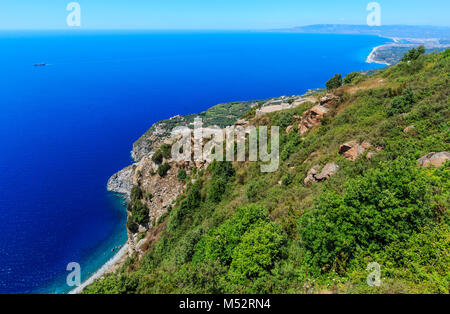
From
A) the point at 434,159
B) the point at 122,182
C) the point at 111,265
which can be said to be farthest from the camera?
the point at 122,182

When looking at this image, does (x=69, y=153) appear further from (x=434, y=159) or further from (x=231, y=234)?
(x=434, y=159)

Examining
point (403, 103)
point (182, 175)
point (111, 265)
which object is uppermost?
point (403, 103)

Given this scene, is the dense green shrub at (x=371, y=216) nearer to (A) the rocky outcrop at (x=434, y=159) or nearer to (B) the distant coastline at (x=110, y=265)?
(A) the rocky outcrop at (x=434, y=159)

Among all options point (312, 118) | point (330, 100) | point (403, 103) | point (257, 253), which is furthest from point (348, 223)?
point (330, 100)

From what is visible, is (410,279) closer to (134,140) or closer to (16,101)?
(134,140)

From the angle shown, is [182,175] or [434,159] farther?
[182,175]

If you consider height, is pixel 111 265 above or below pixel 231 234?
below

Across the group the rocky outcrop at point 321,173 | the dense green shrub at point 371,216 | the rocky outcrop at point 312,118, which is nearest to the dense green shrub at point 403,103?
the rocky outcrop at point 312,118
